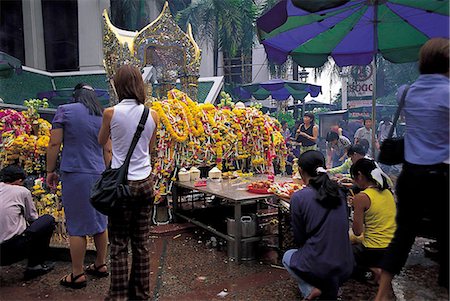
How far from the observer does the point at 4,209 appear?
3549 mm

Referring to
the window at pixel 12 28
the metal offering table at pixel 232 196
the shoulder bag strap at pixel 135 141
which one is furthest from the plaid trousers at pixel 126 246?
the window at pixel 12 28

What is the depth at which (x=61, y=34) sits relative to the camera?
14.7 meters

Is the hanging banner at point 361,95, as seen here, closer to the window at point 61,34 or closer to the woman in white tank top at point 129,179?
the window at point 61,34

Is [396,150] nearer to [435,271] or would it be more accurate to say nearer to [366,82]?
[435,271]

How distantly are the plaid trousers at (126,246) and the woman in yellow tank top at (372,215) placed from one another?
1821mm

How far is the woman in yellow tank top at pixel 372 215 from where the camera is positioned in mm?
3357

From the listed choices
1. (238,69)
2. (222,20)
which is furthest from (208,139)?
(238,69)

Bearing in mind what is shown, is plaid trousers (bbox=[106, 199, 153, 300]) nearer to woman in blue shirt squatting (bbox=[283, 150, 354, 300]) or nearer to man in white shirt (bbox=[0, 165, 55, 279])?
woman in blue shirt squatting (bbox=[283, 150, 354, 300])

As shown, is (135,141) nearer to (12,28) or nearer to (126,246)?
(126,246)

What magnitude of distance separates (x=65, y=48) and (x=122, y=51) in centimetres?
767

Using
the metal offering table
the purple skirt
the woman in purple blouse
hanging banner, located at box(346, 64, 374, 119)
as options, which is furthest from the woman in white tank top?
hanging banner, located at box(346, 64, 374, 119)

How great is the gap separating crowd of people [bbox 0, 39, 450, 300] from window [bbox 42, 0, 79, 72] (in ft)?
40.2

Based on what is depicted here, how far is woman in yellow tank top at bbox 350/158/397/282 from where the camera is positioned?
3357mm

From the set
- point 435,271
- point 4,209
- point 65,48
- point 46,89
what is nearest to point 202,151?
point 4,209
